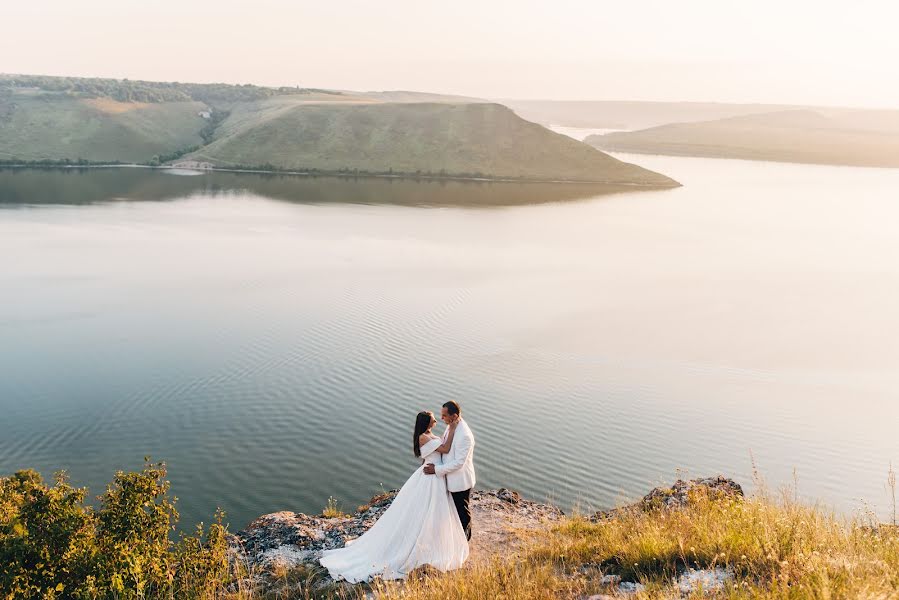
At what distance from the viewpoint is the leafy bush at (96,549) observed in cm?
615

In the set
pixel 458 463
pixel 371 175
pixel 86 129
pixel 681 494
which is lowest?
pixel 681 494

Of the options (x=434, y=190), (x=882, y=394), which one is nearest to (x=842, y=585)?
(x=882, y=394)

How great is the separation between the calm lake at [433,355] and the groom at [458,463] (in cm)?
568

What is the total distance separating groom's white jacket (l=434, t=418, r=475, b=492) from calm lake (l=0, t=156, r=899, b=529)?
5.84 meters

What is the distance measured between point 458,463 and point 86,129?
109m

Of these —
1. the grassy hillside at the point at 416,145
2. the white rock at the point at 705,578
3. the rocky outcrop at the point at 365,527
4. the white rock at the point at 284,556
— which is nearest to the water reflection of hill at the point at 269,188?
the grassy hillside at the point at 416,145

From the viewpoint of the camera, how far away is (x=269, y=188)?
243 feet

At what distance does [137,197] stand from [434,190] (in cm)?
3042

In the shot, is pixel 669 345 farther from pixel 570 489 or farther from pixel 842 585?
pixel 842 585

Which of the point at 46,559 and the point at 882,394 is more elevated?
the point at 46,559

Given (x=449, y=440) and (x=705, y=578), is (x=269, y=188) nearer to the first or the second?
(x=449, y=440)

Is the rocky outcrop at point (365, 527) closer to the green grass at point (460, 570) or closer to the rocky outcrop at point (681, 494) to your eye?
the rocky outcrop at point (681, 494)

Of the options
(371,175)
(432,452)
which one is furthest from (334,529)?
(371,175)

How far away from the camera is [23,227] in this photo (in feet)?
145
